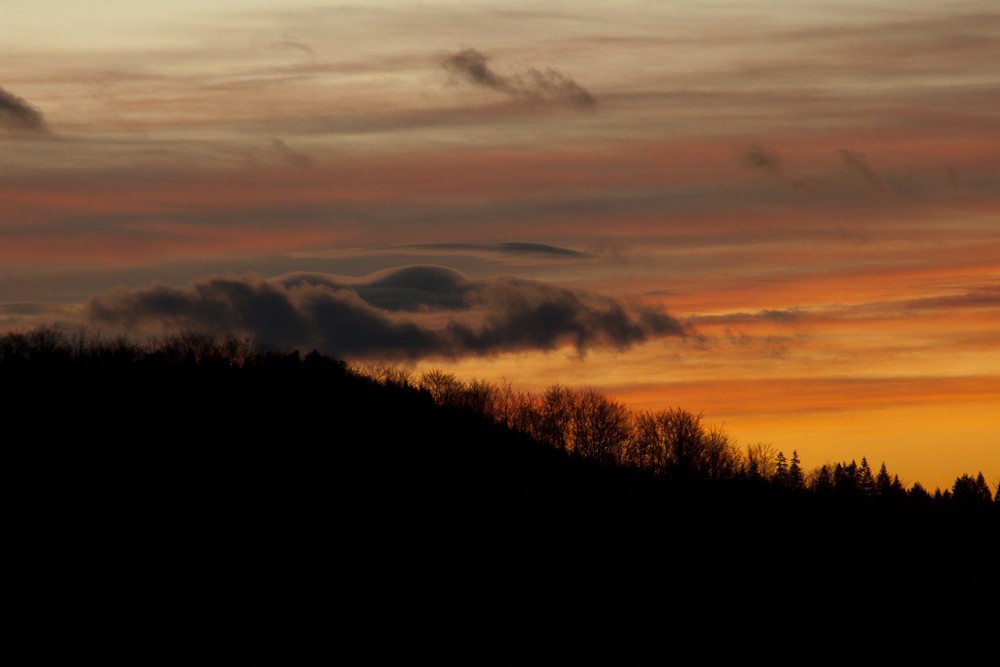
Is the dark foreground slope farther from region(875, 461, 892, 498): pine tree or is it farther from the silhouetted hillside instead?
region(875, 461, 892, 498): pine tree

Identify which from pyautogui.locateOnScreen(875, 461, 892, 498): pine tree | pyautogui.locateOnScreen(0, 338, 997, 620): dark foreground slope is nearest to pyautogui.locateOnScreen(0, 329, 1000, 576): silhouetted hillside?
pyautogui.locateOnScreen(0, 338, 997, 620): dark foreground slope

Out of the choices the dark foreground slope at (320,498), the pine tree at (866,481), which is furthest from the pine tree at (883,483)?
the dark foreground slope at (320,498)

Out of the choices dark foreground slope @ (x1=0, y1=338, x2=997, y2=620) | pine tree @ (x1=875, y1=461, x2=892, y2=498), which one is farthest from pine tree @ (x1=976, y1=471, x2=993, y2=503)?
dark foreground slope @ (x1=0, y1=338, x2=997, y2=620)

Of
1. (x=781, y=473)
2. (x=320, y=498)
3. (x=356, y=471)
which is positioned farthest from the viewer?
(x=781, y=473)

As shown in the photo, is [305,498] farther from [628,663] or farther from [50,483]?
[628,663]

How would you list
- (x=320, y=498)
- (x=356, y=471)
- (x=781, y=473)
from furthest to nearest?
(x=781, y=473)
(x=356, y=471)
(x=320, y=498)

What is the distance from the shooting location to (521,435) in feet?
351

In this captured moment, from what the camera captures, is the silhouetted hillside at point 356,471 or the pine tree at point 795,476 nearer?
the silhouetted hillside at point 356,471

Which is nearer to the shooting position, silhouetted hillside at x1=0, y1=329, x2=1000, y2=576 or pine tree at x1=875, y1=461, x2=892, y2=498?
silhouetted hillside at x1=0, y1=329, x2=1000, y2=576

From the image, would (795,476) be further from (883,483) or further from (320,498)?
(320,498)

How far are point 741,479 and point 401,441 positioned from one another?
50403mm

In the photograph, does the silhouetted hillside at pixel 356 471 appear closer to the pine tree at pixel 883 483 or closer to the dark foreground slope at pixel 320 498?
the dark foreground slope at pixel 320 498

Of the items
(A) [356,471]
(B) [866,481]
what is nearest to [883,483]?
(B) [866,481]

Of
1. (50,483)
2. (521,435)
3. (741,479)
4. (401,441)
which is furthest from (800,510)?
(50,483)
